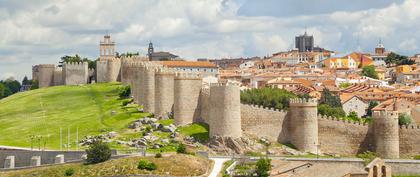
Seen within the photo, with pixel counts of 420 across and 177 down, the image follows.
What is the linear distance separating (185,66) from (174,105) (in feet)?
212

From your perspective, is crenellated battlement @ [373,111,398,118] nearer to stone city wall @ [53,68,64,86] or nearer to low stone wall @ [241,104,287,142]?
low stone wall @ [241,104,287,142]

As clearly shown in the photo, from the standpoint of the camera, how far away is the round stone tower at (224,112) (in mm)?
69375

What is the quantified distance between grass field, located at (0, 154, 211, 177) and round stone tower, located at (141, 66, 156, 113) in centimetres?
1851

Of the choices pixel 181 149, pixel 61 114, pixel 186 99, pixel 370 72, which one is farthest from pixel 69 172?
pixel 370 72

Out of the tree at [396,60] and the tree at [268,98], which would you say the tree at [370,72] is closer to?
the tree at [396,60]

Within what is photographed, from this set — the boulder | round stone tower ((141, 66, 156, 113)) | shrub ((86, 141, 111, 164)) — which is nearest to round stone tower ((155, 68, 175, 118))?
round stone tower ((141, 66, 156, 113))

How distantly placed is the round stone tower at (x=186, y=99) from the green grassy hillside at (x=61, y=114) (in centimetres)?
542

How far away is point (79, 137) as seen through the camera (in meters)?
75.7

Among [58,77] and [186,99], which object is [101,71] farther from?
[186,99]

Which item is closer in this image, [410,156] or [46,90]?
[410,156]

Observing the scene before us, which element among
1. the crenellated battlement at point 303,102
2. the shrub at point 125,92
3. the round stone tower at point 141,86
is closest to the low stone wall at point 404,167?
the crenellated battlement at point 303,102

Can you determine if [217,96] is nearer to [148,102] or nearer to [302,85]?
[148,102]

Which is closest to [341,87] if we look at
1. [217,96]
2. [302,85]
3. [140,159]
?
[302,85]

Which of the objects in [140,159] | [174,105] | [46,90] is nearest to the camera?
[140,159]
